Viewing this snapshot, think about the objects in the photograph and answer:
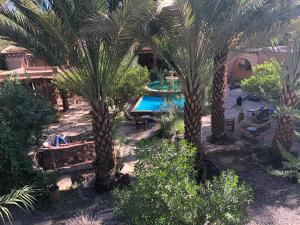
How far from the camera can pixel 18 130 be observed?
28.6ft

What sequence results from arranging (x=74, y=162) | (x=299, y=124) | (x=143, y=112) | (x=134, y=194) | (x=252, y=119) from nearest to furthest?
(x=134, y=194)
(x=74, y=162)
(x=299, y=124)
(x=252, y=119)
(x=143, y=112)

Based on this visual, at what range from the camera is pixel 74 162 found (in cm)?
988

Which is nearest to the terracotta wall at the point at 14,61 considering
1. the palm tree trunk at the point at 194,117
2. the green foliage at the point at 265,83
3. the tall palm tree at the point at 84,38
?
Result: the tall palm tree at the point at 84,38

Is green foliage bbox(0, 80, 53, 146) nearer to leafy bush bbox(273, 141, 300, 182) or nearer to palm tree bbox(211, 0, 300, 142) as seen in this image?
palm tree bbox(211, 0, 300, 142)

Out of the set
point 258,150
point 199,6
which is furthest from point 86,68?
point 258,150

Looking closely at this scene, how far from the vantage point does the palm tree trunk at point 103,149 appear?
27.1 ft

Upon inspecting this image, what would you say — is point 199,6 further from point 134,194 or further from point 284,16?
point 134,194

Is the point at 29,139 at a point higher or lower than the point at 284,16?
lower

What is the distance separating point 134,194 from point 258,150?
281 inches

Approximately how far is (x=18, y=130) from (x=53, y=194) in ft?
6.85

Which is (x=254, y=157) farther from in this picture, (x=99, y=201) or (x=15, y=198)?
(x=15, y=198)

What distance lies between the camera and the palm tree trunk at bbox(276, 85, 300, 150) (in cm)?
999

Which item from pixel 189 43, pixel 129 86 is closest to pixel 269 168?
pixel 189 43

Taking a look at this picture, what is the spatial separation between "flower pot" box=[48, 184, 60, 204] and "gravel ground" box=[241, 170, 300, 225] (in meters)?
4.84
